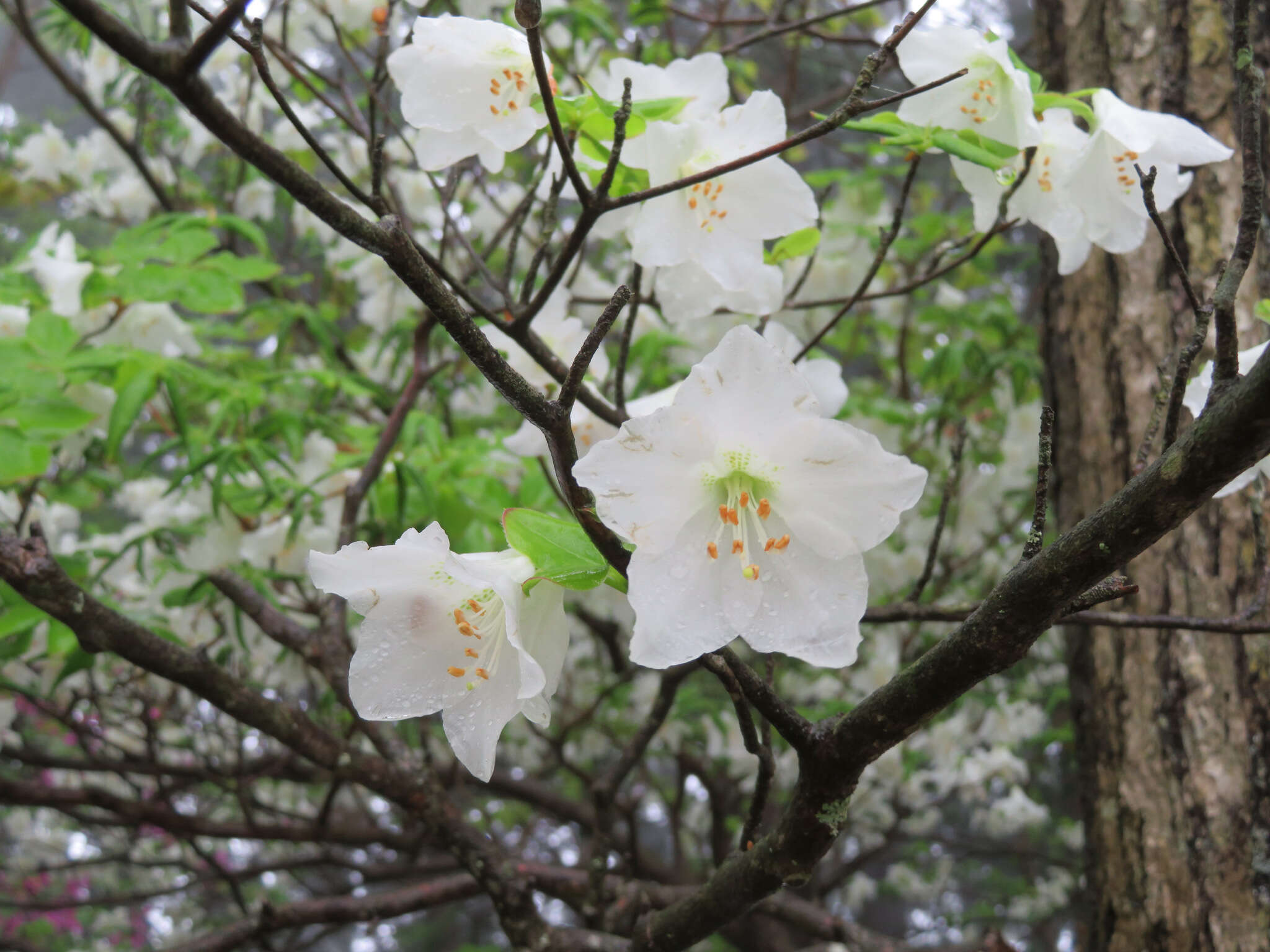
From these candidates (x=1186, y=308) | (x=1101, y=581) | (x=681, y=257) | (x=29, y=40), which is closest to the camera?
(x=1101, y=581)

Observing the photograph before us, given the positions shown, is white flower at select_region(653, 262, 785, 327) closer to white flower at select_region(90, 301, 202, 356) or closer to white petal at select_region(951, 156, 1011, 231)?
white petal at select_region(951, 156, 1011, 231)

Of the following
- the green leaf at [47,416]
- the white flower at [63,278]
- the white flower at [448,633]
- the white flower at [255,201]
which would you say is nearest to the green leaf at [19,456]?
the green leaf at [47,416]

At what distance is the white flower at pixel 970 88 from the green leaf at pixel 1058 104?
1.6 inches

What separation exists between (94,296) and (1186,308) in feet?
7.36

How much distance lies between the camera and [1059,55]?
222cm

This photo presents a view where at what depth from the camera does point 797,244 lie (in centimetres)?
140

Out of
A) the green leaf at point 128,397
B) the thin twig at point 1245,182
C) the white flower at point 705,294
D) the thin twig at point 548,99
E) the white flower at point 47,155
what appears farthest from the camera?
the white flower at point 47,155

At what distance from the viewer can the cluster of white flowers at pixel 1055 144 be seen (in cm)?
125

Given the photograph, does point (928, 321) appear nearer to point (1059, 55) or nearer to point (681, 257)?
point (1059, 55)

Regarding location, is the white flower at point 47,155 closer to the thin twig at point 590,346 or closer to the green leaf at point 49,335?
the green leaf at point 49,335

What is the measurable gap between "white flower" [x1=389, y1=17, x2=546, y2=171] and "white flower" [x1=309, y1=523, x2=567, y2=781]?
633mm

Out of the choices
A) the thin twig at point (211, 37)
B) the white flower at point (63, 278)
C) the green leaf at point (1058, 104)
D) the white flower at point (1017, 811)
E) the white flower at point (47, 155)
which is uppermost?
the white flower at point (47, 155)

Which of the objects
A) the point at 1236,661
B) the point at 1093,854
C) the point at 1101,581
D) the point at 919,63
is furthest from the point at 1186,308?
the point at 1101,581

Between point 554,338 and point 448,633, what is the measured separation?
2.80 ft
